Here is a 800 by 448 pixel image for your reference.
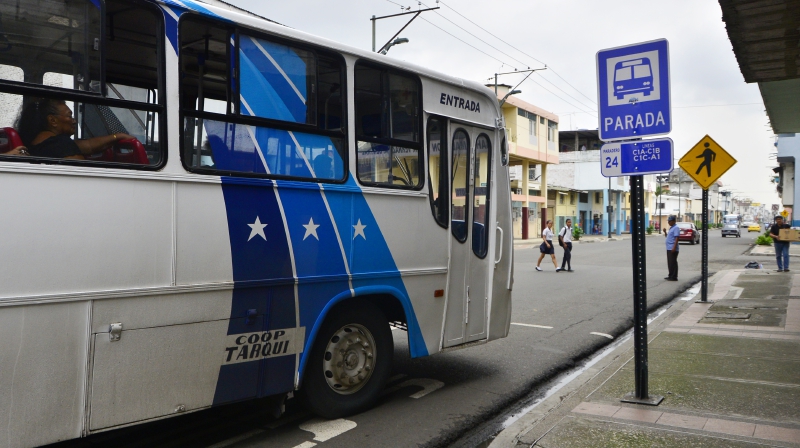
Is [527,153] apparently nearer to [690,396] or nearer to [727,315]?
[727,315]

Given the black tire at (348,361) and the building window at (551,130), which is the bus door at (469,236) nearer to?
the black tire at (348,361)

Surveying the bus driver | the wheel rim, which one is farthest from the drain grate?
the bus driver

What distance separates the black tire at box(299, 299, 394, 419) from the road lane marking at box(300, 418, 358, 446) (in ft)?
0.20

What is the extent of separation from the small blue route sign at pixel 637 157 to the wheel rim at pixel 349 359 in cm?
254

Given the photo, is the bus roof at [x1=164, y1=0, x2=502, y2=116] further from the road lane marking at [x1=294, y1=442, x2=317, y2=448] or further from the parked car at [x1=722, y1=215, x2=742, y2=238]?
the parked car at [x1=722, y1=215, x2=742, y2=238]

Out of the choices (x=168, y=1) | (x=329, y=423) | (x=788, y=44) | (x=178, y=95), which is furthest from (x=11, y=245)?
(x=788, y=44)

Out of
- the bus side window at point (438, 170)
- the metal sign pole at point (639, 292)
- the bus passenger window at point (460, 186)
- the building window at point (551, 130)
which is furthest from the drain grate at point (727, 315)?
the building window at point (551, 130)

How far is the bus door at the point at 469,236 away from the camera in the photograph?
6.29 metres

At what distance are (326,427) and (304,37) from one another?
3078 millimetres

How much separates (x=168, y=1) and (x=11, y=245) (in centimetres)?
183

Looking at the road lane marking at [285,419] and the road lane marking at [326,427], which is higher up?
the road lane marking at [285,419]

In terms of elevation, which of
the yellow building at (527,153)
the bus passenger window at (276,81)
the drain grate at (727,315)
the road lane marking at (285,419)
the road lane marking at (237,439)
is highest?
the yellow building at (527,153)

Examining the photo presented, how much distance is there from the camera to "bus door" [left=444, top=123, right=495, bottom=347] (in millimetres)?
6285

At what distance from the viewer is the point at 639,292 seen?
5.65m
